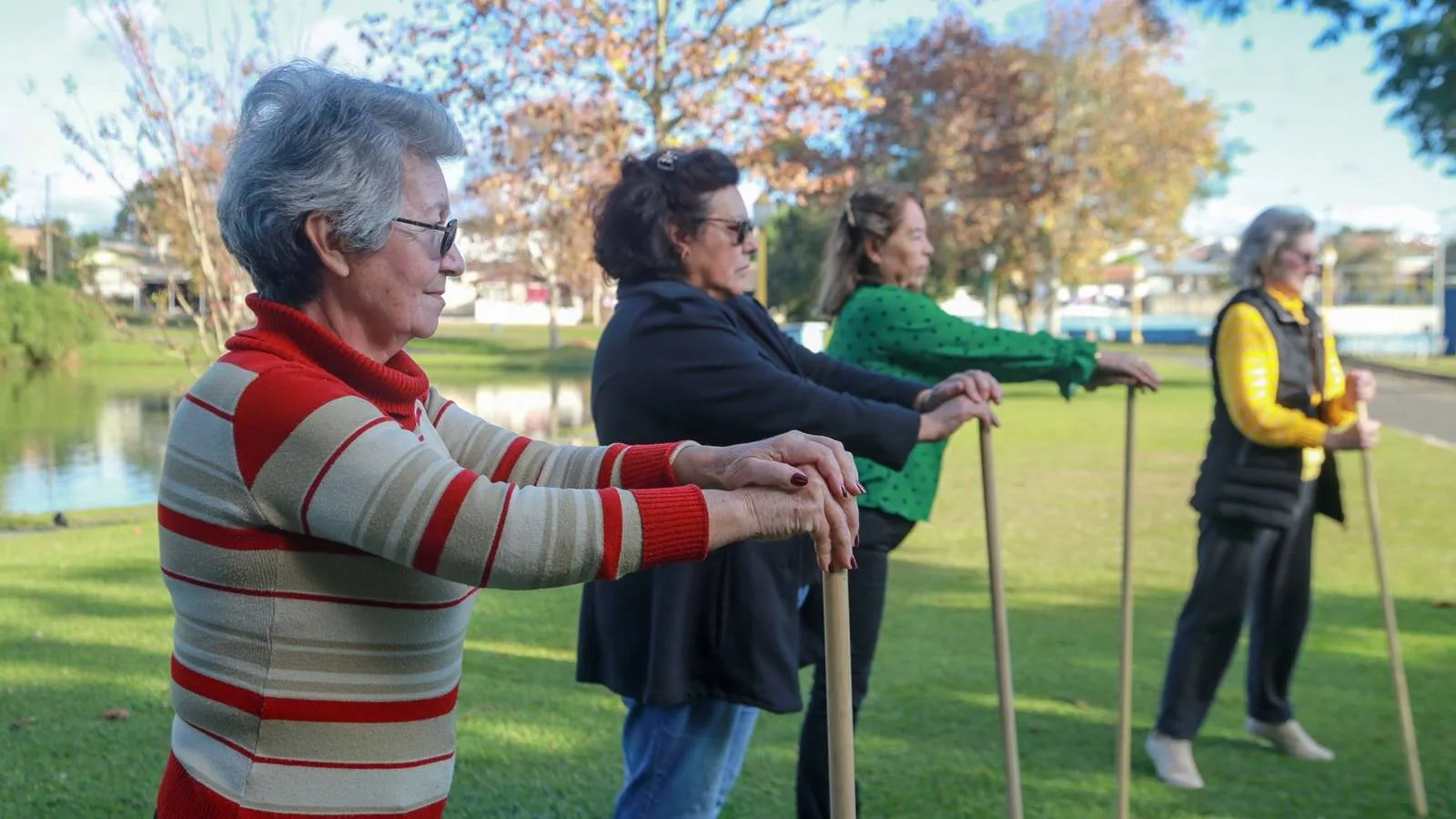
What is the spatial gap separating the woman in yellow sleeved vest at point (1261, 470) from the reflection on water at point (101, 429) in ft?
13.5

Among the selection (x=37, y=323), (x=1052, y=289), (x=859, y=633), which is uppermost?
(x=1052, y=289)

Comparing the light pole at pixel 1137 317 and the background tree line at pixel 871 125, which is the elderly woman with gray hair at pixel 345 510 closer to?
the background tree line at pixel 871 125

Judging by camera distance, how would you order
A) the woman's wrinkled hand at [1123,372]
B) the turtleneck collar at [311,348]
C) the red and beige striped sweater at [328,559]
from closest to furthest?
the red and beige striped sweater at [328,559] < the turtleneck collar at [311,348] < the woman's wrinkled hand at [1123,372]

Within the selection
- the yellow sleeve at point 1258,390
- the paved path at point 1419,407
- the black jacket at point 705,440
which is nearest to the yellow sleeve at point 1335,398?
the yellow sleeve at point 1258,390

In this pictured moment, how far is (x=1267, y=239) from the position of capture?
5.52 m

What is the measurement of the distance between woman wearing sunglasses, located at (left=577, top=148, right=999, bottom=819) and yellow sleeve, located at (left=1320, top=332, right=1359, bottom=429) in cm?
251

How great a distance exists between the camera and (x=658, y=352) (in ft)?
11.4

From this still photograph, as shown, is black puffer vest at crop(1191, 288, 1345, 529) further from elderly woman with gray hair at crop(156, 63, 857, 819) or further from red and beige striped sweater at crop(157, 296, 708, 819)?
red and beige striped sweater at crop(157, 296, 708, 819)

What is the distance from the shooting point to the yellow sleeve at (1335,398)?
18.2 feet

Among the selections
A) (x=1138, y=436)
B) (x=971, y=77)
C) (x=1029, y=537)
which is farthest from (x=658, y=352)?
(x=971, y=77)

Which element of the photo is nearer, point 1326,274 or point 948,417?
point 948,417

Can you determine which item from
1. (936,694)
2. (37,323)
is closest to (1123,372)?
(936,694)

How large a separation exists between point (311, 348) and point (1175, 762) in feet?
14.2

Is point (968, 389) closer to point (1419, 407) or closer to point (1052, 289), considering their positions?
point (1419, 407)
